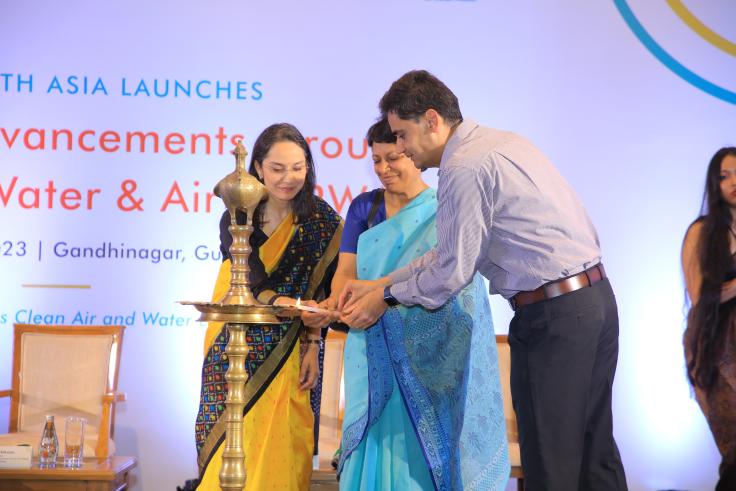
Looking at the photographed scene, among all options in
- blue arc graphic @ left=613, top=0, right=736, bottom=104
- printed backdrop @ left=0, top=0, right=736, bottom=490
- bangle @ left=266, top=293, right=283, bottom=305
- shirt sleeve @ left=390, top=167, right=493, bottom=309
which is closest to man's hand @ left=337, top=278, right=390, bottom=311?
shirt sleeve @ left=390, top=167, right=493, bottom=309

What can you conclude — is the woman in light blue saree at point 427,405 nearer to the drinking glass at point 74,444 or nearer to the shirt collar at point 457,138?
the shirt collar at point 457,138

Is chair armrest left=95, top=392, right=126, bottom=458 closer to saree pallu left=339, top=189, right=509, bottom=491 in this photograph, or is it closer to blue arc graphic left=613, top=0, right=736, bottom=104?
saree pallu left=339, top=189, right=509, bottom=491

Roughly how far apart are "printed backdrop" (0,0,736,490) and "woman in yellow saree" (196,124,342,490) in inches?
58.6

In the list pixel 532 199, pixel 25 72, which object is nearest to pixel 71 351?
pixel 25 72

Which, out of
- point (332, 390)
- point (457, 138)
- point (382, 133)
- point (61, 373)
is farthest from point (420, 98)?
point (61, 373)

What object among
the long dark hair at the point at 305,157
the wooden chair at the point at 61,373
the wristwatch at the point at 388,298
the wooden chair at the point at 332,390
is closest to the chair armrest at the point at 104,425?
the wooden chair at the point at 61,373

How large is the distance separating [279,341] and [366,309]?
0.56 m

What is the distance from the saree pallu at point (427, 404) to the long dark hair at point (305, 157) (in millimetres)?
526

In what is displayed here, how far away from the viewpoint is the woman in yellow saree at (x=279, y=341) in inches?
110

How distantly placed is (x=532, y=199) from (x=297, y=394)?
1.14 m

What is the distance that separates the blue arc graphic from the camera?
4.46 meters

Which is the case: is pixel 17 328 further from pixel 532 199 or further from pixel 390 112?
pixel 532 199

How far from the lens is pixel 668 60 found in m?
4.48

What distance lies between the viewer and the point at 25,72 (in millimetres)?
4426
